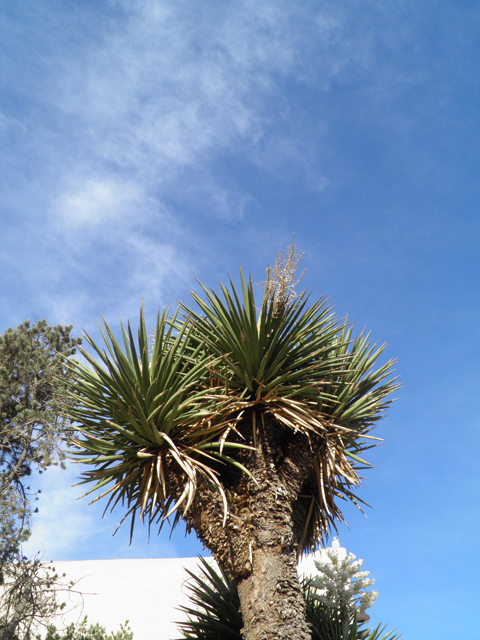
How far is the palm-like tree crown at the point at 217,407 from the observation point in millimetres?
4602

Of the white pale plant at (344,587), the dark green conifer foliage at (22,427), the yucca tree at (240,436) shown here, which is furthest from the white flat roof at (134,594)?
the yucca tree at (240,436)

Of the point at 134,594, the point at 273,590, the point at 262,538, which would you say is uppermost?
the point at 262,538

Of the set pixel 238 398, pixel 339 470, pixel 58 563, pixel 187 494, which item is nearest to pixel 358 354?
pixel 339 470

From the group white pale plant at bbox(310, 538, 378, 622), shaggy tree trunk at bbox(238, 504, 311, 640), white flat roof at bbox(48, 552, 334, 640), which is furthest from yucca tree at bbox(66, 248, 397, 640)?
white flat roof at bbox(48, 552, 334, 640)

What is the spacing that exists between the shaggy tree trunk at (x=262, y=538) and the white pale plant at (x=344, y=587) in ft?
7.66

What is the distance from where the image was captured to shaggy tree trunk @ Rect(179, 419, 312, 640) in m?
4.00

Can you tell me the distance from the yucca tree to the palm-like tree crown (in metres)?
0.02

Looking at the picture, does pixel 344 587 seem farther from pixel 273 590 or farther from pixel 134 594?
pixel 134 594

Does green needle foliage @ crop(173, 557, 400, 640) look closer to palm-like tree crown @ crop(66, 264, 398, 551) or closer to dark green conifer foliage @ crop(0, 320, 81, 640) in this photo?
palm-like tree crown @ crop(66, 264, 398, 551)

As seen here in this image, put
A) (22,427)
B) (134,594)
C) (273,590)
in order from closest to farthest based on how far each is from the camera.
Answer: (273,590) < (22,427) < (134,594)

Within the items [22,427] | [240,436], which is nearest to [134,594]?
[22,427]

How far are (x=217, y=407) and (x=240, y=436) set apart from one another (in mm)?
430

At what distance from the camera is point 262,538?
4387 millimetres

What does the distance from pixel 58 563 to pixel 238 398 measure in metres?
14.0
